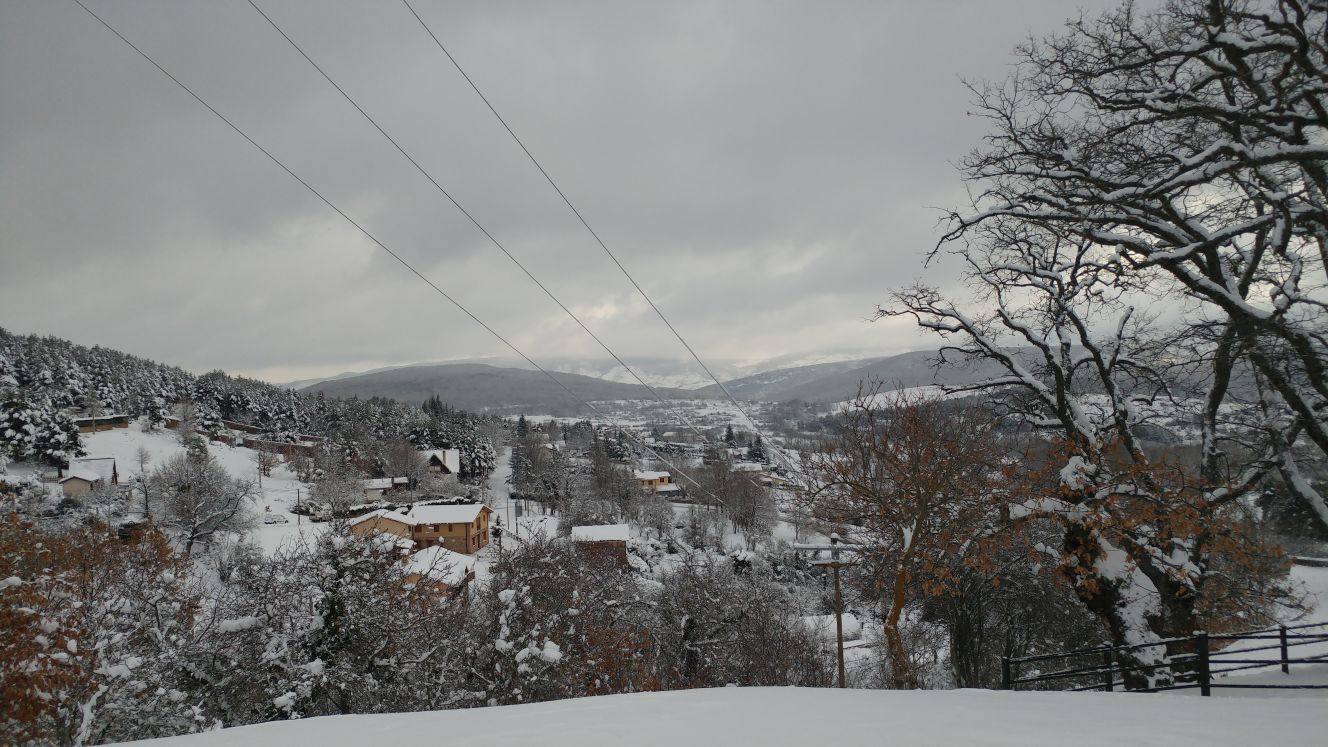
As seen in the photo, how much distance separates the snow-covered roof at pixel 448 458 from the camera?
81062mm

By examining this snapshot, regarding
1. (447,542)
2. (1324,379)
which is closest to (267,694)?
(1324,379)

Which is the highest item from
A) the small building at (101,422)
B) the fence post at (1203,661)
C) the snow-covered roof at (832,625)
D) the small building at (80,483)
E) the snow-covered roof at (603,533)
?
the small building at (101,422)

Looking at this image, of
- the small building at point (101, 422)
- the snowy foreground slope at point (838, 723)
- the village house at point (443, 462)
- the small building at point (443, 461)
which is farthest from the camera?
the small building at point (443, 461)

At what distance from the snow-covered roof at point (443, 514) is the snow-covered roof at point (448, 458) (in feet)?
105

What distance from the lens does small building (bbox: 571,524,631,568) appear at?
3596 centimetres

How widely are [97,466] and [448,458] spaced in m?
36.4

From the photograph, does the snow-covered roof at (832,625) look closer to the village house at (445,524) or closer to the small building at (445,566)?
the small building at (445,566)

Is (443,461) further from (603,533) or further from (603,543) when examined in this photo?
(603,543)

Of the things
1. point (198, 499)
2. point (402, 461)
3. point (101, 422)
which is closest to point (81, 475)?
point (198, 499)

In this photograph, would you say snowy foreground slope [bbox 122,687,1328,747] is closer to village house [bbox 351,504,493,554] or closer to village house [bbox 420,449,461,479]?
village house [bbox 351,504,493,554]

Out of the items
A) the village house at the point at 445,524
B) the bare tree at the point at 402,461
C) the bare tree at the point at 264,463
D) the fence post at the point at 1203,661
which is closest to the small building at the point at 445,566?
the village house at the point at 445,524

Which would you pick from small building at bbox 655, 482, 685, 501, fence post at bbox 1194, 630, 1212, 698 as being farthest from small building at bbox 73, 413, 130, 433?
fence post at bbox 1194, 630, 1212, 698

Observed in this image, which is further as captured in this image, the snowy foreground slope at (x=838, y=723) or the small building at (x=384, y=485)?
the small building at (x=384, y=485)

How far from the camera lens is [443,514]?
48125 millimetres
